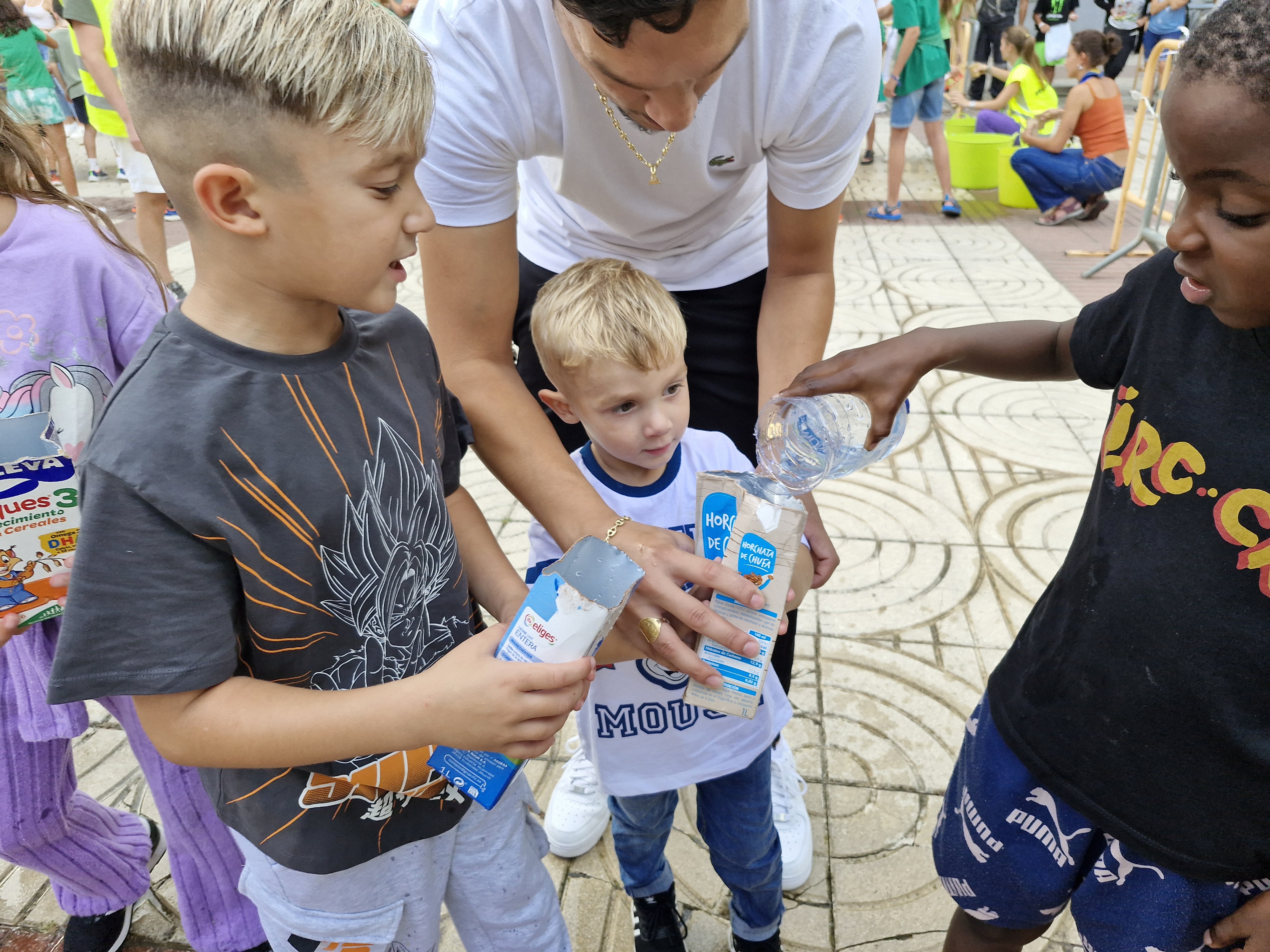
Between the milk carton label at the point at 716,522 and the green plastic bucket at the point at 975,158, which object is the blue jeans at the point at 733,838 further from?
the green plastic bucket at the point at 975,158

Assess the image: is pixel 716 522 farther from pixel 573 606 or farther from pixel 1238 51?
pixel 1238 51

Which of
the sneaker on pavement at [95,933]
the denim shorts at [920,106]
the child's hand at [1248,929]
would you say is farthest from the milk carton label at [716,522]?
the denim shorts at [920,106]

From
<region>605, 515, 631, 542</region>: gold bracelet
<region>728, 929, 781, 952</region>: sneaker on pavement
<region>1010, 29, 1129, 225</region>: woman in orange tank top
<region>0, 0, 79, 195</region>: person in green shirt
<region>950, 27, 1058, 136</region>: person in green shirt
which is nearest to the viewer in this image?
<region>605, 515, 631, 542</region>: gold bracelet

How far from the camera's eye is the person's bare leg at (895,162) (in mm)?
7059

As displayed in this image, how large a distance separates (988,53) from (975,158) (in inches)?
260

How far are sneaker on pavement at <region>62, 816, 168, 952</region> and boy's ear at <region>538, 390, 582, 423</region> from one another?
130 cm

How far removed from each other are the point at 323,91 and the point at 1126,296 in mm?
1125

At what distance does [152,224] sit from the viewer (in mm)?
5125

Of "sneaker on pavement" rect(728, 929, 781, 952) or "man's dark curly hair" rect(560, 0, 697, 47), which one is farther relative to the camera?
"sneaker on pavement" rect(728, 929, 781, 952)

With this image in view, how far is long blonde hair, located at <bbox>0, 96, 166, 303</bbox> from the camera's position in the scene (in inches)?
59.7

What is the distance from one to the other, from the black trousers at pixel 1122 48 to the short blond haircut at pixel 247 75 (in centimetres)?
767

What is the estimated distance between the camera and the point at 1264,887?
121 centimetres

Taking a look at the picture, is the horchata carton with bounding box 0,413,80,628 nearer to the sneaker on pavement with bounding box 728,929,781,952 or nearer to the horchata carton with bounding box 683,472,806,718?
the horchata carton with bounding box 683,472,806,718

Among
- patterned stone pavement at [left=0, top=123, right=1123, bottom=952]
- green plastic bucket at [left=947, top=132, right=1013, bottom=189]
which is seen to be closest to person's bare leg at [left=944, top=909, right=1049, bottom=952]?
patterned stone pavement at [left=0, top=123, right=1123, bottom=952]
